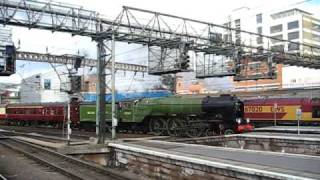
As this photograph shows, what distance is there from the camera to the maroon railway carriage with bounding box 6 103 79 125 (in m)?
50.7

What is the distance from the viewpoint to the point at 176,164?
570 inches

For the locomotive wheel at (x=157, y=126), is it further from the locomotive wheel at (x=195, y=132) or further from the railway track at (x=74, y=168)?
the railway track at (x=74, y=168)

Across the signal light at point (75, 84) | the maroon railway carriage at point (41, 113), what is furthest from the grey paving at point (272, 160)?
the maroon railway carriage at point (41, 113)

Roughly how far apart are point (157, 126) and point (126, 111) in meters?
4.10

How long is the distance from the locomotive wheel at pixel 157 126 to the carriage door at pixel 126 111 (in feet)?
7.48

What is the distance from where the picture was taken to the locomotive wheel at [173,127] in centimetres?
3435

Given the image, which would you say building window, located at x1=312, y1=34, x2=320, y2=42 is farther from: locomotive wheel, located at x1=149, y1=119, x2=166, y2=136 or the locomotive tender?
locomotive wheel, located at x1=149, y1=119, x2=166, y2=136

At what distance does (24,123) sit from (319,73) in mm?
54720

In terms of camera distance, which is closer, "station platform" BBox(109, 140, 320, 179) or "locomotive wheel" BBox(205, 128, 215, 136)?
"station platform" BBox(109, 140, 320, 179)

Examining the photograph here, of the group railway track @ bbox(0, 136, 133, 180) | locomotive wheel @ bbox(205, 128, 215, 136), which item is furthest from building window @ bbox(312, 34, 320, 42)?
railway track @ bbox(0, 136, 133, 180)

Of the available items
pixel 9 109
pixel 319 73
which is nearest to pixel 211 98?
pixel 9 109

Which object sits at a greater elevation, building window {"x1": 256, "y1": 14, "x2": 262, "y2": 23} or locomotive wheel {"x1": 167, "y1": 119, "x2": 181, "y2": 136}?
building window {"x1": 256, "y1": 14, "x2": 262, "y2": 23}

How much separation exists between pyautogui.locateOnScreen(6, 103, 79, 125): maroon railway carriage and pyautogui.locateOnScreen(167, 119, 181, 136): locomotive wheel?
582 inches

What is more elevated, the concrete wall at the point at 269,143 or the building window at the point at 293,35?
the building window at the point at 293,35
